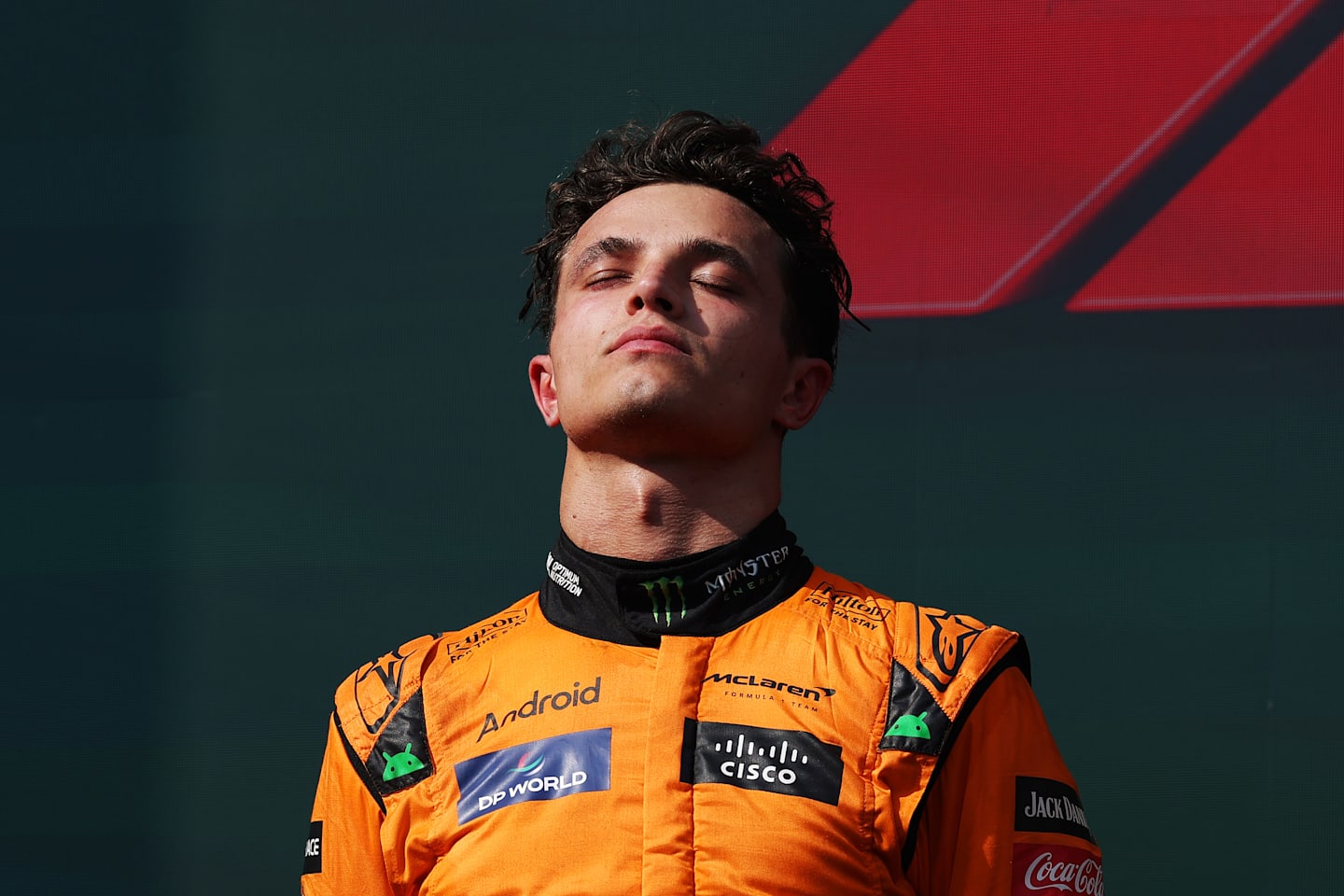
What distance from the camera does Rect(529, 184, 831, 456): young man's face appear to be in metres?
1.70

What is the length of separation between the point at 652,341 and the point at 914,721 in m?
0.53

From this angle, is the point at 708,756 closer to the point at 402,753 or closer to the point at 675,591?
the point at 675,591

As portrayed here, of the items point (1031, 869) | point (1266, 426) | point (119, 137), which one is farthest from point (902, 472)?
point (119, 137)

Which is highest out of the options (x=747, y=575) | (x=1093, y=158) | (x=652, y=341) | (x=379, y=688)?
(x=1093, y=158)

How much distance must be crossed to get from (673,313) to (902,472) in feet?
3.17

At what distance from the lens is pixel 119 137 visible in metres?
2.79

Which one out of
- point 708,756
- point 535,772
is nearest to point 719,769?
point 708,756

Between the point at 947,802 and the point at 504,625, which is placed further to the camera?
the point at 504,625

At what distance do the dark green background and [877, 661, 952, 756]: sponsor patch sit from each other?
1013 mm

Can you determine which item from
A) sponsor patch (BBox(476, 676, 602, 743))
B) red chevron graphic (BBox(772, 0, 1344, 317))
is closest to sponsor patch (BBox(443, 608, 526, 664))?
sponsor patch (BBox(476, 676, 602, 743))

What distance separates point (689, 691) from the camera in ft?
5.18

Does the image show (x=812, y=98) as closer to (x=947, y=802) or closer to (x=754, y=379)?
(x=754, y=379)

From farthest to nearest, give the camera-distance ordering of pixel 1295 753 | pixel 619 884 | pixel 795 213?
pixel 1295 753 < pixel 795 213 < pixel 619 884

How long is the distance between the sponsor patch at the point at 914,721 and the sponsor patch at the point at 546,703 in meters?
0.32
